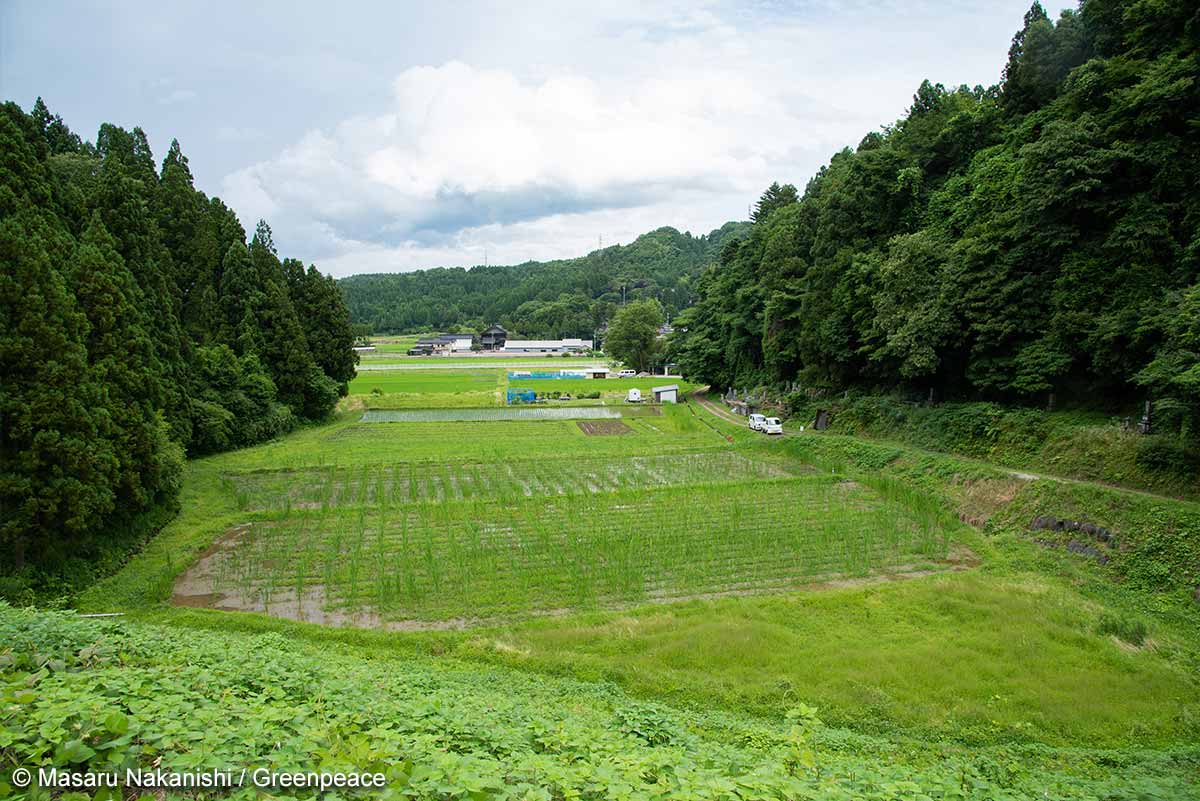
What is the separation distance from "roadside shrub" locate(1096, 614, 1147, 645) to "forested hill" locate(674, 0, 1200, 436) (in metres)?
5.29

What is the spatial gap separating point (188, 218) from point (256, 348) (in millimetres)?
6161

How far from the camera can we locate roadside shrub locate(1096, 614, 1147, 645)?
10.3 metres

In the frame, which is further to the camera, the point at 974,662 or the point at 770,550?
the point at 770,550

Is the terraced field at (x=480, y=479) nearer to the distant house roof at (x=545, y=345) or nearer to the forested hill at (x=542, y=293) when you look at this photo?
the distant house roof at (x=545, y=345)

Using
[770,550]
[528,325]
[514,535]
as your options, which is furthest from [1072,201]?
[528,325]

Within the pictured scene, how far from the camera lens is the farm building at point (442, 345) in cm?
8738

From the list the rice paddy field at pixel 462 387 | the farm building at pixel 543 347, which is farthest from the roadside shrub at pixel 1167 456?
the farm building at pixel 543 347

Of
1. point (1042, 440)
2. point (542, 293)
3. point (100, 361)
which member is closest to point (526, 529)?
point (100, 361)

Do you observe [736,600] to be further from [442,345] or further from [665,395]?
[442,345]

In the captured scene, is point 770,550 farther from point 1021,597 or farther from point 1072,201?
point 1072,201

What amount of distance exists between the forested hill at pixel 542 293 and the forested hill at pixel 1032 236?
7180cm

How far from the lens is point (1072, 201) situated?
18375mm

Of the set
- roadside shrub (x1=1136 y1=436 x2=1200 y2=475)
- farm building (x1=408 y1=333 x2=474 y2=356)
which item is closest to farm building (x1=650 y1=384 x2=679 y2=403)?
roadside shrub (x1=1136 y1=436 x2=1200 y2=475)

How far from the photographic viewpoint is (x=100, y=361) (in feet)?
48.8
